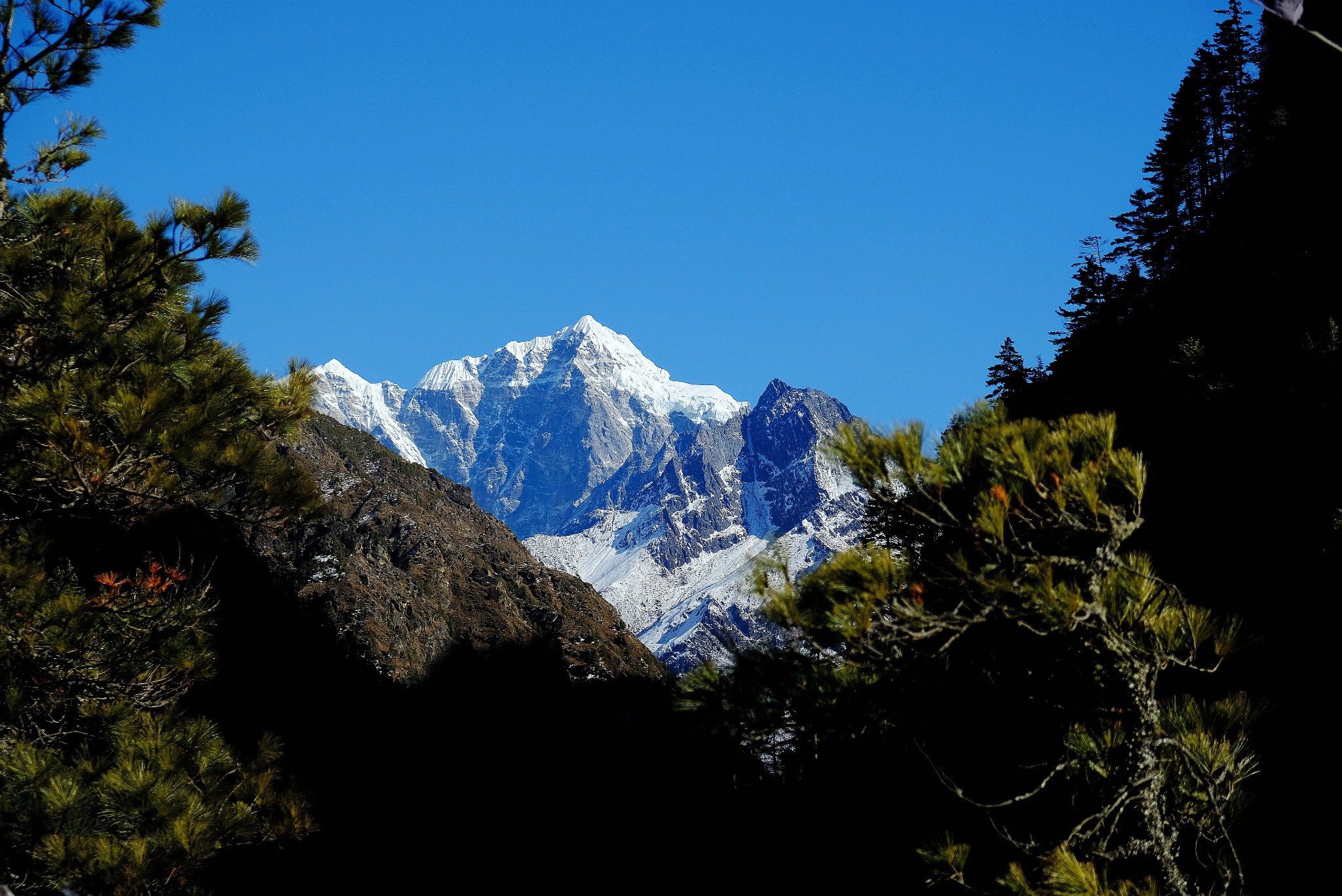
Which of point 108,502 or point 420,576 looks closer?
point 108,502

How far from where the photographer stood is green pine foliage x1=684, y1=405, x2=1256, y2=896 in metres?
5.15

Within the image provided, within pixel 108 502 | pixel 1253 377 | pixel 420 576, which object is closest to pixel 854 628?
pixel 108 502

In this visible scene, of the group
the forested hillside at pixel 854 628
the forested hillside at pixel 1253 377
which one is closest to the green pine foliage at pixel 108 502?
the forested hillside at pixel 854 628

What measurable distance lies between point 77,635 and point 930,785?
7.89m

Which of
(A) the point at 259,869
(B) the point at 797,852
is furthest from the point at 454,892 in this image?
(B) the point at 797,852

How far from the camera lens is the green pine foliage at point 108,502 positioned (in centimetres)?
790

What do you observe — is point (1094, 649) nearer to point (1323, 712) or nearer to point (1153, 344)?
point (1323, 712)

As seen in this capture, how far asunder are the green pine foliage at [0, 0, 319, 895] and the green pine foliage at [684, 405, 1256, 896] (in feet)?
19.8

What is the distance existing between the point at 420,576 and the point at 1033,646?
98.7 metres

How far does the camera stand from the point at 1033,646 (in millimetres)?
5676

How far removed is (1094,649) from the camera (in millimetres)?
5293

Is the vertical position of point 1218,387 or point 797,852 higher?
point 1218,387

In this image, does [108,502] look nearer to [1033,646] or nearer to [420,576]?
[1033,646]

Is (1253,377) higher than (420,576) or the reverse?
the reverse
